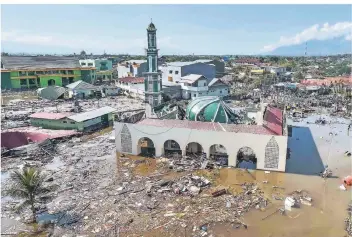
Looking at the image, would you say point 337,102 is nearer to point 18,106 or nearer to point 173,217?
point 173,217

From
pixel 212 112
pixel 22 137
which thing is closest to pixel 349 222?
pixel 212 112

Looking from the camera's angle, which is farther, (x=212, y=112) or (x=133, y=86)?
(x=133, y=86)

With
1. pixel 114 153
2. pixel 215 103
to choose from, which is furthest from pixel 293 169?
pixel 114 153

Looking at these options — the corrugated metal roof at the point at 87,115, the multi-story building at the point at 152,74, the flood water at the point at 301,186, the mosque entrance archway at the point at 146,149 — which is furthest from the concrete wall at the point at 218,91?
the mosque entrance archway at the point at 146,149

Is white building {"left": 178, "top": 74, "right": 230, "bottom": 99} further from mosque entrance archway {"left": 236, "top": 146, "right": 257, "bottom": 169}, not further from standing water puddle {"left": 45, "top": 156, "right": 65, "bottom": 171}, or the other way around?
standing water puddle {"left": 45, "top": 156, "right": 65, "bottom": 171}

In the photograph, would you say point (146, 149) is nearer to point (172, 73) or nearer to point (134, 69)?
point (172, 73)

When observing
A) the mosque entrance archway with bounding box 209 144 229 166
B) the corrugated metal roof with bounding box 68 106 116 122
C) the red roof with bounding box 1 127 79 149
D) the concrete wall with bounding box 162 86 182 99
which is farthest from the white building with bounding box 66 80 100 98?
the mosque entrance archway with bounding box 209 144 229 166
